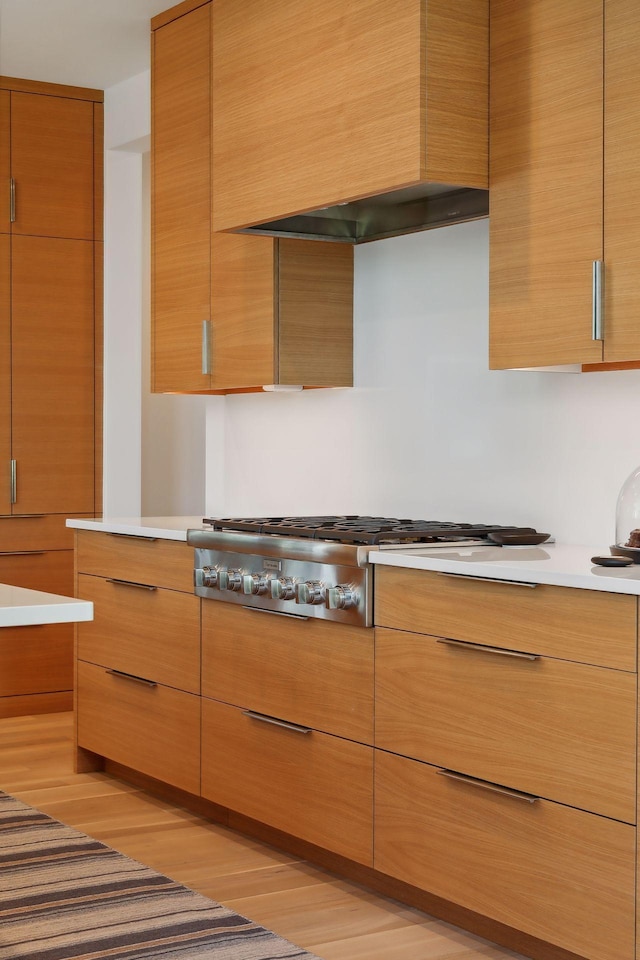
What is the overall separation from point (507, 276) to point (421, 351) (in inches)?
29.9

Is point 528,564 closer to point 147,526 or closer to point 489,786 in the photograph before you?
point 489,786

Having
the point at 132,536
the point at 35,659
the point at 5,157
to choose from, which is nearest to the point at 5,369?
the point at 5,157

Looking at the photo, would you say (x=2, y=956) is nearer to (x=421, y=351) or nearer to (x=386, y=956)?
(x=386, y=956)

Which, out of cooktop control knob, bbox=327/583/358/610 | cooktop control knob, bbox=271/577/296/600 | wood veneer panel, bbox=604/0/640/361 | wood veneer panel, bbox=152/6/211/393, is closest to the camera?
wood veneer panel, bbox=604/0/640/361

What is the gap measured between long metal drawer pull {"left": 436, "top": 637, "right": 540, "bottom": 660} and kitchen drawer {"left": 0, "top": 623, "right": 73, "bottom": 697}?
2.86 metres

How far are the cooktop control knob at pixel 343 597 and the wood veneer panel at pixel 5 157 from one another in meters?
3.00

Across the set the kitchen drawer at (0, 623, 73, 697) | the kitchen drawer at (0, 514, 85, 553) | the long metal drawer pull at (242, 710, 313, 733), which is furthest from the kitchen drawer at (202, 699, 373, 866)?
the kitchen drawer at (0, 514, 85, 553)

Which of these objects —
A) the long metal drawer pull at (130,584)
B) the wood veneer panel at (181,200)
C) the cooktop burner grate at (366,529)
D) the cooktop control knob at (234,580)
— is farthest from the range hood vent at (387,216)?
the long metal drawer pull at (130,584)

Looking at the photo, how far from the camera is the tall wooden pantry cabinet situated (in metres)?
5.27

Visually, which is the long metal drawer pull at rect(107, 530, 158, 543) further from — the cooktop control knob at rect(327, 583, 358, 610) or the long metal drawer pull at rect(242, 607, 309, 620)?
the cooktop control knob at rect(327, 583, 358, 610)

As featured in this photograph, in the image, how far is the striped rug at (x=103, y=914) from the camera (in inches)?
107

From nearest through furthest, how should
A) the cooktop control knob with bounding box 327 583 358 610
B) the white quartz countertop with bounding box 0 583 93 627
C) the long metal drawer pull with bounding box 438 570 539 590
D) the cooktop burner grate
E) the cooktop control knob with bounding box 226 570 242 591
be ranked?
the white quartz countertop with bounding box 0 583 93 627
the long metal drawer pull with bounding box 438 570 539 590
the cooktop control knob with bounding box 327 583 358 610
the cooktop burner grate
the cooktop control knob with bounding box 226 570 242 591

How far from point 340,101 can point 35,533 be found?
275 cm

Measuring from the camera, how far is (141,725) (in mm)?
3971
